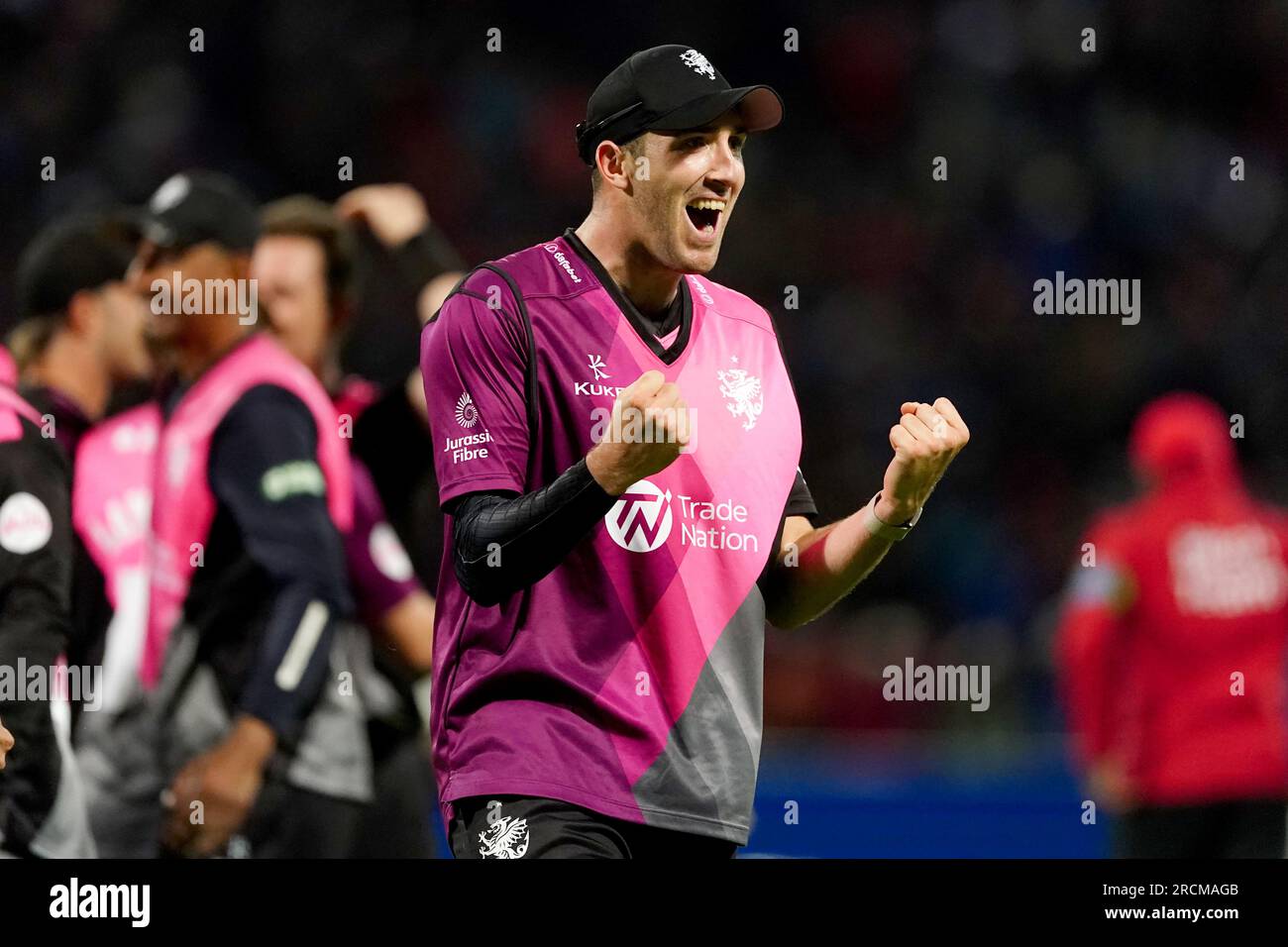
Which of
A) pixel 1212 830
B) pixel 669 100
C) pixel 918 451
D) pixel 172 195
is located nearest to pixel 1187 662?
pixel 1212 830

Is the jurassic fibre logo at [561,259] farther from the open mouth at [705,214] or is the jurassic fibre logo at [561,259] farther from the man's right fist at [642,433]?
the man's right fist at [642,433]

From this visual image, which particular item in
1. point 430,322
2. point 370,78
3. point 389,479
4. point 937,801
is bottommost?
point 937,801

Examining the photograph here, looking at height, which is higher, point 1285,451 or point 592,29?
point 592,29

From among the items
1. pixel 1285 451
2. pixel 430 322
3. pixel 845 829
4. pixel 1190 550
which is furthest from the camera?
pixel 1285 451

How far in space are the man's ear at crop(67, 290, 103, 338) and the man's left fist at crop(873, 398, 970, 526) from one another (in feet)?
12.8

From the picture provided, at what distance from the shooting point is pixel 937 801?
863 cm

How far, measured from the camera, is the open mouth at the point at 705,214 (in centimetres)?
355

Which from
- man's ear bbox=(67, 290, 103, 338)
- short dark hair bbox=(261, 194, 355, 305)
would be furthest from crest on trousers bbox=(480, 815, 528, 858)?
short dark hair bbox=(261, 194, 355, 305)

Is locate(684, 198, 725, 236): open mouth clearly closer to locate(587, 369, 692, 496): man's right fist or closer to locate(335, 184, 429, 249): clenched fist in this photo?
locate(587, 369, 692, 496): man's right fist

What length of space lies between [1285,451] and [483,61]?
5.13 m

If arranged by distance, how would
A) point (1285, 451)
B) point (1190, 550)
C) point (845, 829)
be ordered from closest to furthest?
point (1190, 550), point (845, 829), point (1285, 451)

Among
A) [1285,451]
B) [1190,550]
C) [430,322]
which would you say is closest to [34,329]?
[430,322]

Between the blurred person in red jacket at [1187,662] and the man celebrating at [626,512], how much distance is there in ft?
13.3
